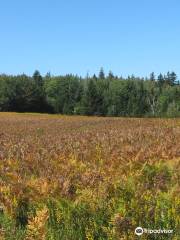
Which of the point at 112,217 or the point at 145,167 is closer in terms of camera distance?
the point at 112,217

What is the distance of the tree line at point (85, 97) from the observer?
114750 mm

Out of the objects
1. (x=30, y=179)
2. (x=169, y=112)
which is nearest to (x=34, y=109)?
(x=169, y=112)

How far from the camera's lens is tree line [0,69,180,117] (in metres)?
115

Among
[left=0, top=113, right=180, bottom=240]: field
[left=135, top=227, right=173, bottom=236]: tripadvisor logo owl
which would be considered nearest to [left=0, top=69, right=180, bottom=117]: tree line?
[left=0, top=113, right=180, bottom=240]: field

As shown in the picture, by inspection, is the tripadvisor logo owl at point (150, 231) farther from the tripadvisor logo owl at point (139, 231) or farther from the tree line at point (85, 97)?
the tree line at point (85, 97)

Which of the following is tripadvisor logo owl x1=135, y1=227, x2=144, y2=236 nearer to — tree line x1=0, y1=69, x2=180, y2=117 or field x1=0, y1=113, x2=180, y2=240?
field x1=0, y1=113, x2=180, y2=240

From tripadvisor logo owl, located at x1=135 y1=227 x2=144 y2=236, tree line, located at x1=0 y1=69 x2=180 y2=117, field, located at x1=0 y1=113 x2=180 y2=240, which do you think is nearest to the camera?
tripadvisor logo owl, located at x1=135 y1=227 x2=144 y2=236

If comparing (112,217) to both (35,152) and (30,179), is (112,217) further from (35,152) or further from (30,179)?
(35,152)

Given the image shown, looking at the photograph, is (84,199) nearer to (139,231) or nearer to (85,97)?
(139,231)

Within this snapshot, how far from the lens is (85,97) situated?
117m

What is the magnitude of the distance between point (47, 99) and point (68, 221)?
376 ft

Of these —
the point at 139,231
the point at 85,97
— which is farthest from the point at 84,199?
the point at 85,97

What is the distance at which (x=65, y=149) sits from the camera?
18.5m

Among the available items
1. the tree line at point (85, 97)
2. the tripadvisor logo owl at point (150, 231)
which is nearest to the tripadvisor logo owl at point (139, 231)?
the tripadvisor logo owl at point (150, 231)
